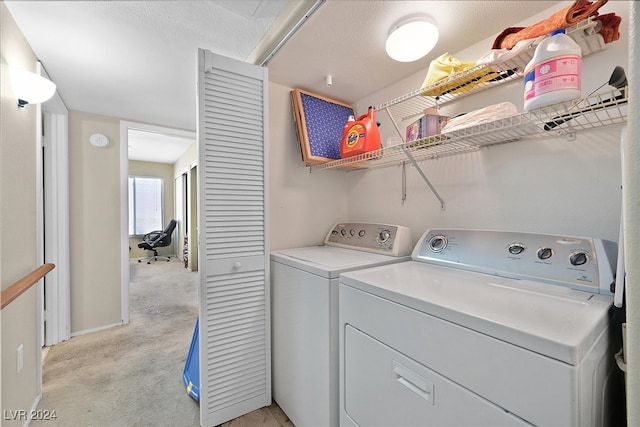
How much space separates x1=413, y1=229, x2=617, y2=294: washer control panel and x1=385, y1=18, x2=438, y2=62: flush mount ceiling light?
100cm

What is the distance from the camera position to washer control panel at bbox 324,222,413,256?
1599 millimetres

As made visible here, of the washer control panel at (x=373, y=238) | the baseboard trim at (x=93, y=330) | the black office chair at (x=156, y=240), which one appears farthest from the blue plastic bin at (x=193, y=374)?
the black office chair at (x=156, y=240)

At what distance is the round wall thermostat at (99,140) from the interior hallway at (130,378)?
2026 mm

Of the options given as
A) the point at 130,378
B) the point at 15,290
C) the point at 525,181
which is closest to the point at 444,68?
the point at 525,181

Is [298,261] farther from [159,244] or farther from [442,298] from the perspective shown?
[159,244]

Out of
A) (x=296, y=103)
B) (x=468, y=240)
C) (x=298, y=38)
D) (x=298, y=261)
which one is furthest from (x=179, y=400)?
(x=298, y=38)

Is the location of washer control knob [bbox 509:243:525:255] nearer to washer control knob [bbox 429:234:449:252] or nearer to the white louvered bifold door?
washer control knob [bbox 429:234:449:252]

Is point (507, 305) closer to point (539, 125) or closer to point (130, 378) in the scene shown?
point (539, 125)

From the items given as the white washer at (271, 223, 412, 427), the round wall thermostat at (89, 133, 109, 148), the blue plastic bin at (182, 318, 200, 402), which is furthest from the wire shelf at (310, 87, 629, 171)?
the round wall thermostat at (89, 133, 109, 148)

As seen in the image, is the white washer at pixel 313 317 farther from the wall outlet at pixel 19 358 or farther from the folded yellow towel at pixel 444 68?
the wall outlet at pixel 19 358

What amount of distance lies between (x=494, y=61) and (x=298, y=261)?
1.29m

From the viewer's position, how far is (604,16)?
2.97ft

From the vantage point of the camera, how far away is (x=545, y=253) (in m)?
1.04

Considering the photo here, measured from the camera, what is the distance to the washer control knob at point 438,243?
1392 millimetres
